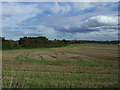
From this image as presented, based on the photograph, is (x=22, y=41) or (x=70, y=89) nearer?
(x=70, y=89)

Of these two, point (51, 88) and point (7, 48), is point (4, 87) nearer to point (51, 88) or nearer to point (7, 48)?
point (51, 88)

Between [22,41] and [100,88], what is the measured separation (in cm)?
5603

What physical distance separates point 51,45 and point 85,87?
58963 millimetres

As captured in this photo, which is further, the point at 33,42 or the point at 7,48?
the point at 33,42

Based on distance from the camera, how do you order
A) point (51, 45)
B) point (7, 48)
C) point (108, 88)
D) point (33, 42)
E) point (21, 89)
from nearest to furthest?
1. point (21, 89)
2. point (108, 88)
3. point (7, 48)
4. point (33, 42)
5. point (51, 45)

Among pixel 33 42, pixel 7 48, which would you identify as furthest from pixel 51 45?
pixel 7 48

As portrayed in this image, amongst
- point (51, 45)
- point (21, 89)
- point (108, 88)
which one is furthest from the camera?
point (51, 45)

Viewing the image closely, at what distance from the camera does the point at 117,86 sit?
23.6ft

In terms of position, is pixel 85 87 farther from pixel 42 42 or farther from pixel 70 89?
pixel 42 42

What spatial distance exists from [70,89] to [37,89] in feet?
4.10

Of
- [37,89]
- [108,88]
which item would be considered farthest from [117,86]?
[37,89]

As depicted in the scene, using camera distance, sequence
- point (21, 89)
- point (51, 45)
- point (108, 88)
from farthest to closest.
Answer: point (51, 45)
point (108, 88)
point (21, 89)

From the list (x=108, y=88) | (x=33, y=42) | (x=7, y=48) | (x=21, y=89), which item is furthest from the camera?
(x=33, y=42)

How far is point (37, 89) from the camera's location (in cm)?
648
